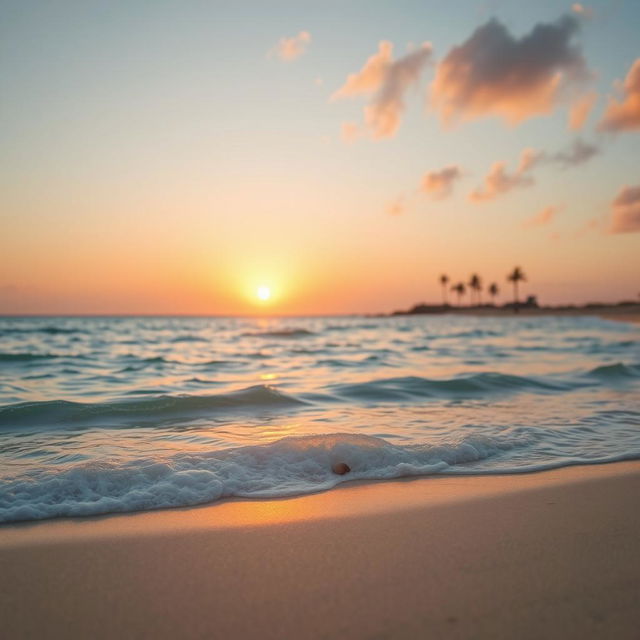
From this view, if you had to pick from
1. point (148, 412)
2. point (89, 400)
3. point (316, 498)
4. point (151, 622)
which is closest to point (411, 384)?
point (148, 412)

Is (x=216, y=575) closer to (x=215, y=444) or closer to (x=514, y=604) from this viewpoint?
(x=514, y=604)

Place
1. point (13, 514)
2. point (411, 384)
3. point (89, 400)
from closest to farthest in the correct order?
point (13, 514)
point (89, 400)
point (411, 384)

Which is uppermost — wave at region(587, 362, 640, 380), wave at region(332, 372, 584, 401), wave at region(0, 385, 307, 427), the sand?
wave at region(0, 385, 307, 427)

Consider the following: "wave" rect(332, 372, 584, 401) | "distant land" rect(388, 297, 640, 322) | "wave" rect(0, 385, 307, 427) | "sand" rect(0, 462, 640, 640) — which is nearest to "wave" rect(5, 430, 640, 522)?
"sand" rect(0, 462, 640, 640)

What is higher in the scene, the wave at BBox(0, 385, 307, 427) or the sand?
the wave at BBox(0, 385, 307, 427)

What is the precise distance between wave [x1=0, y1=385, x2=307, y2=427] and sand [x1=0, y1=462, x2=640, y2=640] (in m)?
3.59

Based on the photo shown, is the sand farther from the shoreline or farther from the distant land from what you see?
the distant land

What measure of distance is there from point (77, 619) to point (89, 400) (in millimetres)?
6398

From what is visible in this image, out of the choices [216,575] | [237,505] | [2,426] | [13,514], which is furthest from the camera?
[2,426]

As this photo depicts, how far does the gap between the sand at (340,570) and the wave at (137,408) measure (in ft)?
11.8

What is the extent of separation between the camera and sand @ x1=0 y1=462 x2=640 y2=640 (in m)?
2.06

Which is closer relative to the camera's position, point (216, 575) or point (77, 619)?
point (77, 619)

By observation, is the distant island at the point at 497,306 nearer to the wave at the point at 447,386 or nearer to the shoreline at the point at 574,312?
the shoreline at the point at 574,312

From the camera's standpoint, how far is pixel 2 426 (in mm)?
6273
